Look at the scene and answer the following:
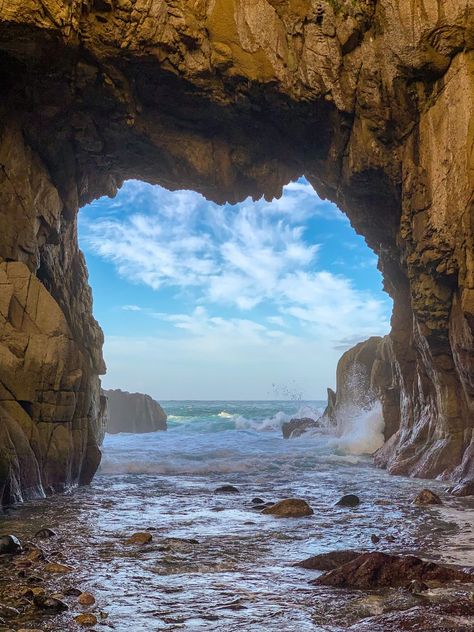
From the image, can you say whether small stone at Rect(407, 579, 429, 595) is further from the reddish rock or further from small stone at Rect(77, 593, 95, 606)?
small stone at Rect(77, 593, 95, 606)

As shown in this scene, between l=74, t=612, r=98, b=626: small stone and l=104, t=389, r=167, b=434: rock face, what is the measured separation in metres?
52.6

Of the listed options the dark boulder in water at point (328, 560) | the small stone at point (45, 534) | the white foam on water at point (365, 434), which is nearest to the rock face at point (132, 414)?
the white foam on water at point (365, 434)

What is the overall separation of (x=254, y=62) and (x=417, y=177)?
651 cm

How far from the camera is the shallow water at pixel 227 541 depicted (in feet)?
17.5

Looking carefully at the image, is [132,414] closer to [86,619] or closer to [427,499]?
[427,499]

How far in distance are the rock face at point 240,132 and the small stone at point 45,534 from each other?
350 cm

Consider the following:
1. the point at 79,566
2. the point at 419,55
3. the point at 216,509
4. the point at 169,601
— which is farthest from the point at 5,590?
the point at 419,55

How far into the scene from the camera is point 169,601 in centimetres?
565

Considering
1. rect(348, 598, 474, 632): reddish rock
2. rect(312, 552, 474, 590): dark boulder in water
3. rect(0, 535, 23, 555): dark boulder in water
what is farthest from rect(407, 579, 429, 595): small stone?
rect(0, 535, 23, 555): dark boulder in water

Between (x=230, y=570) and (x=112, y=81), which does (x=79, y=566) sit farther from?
(x=112, y=81)

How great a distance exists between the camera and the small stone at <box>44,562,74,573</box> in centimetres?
671

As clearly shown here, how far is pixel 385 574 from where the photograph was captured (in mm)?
6137

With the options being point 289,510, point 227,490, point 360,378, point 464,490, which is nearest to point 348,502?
point 289,510

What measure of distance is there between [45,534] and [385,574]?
5880 millimetres
